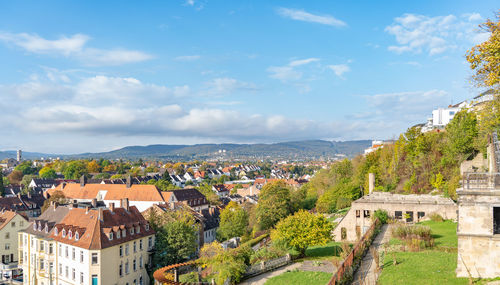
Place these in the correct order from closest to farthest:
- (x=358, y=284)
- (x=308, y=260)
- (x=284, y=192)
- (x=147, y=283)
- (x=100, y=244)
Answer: (x=358, y=284), (x=308, y=260), (x=100, y=244), (x=147, y=283), (x=284, y=192)

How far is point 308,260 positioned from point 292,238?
1.61 metres

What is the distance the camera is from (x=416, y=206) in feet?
100

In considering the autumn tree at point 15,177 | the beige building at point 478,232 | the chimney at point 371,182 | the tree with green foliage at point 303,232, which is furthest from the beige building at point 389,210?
the autumn tree at point 15,177

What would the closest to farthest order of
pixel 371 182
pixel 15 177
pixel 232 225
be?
1. pixel 371 182
2. pixel 232 225
3. pixel 15 177

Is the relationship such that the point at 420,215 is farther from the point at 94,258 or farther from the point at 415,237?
the point at 94,258

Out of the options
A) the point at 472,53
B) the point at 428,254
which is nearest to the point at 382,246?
the point at 428,254

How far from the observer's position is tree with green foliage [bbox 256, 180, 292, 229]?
135 ft

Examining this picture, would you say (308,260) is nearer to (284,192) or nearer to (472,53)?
(472,53)

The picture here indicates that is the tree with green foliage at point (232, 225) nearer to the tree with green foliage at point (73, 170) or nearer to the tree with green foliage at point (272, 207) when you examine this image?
the tree with green foliage at point (272, 207)

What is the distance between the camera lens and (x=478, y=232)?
496 inches

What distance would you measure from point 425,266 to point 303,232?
25.2 feet

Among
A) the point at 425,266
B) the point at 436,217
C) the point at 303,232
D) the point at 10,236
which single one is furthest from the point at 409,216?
the point at 10,236

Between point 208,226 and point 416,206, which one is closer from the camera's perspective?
point 416,206

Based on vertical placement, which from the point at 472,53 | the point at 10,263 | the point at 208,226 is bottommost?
the point at 10,263
